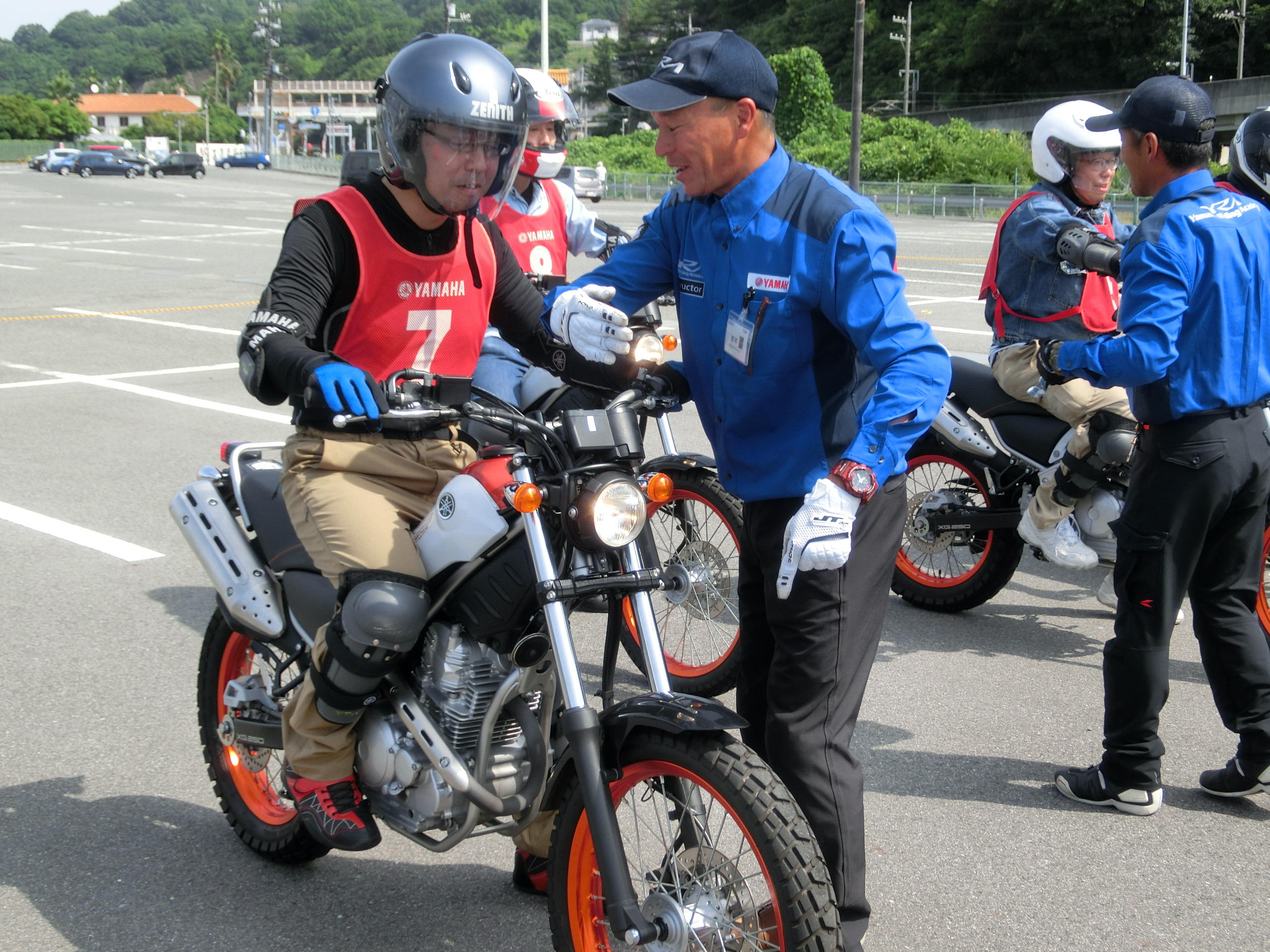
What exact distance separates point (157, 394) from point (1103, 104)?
51.5 meters

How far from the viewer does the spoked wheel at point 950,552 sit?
5.91 m

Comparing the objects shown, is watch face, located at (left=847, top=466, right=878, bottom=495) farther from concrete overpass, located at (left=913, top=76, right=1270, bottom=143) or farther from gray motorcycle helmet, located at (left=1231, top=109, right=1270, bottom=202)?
concrete overpass, located at (left=913, top=76, right=1270, bottom=143)

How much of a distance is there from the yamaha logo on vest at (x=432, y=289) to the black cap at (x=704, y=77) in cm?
67

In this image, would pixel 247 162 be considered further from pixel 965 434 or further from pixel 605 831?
pixel 605 831

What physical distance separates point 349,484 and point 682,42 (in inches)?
52.9

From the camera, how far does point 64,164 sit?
6900 centimetres

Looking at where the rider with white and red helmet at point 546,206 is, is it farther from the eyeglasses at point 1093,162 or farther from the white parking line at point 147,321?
the white parking line at point 147,321

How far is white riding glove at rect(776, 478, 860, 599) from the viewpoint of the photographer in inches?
111

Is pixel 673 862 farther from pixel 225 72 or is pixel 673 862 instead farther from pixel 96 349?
pixel 225 72

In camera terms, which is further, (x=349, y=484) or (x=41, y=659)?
(x=41, y=659)

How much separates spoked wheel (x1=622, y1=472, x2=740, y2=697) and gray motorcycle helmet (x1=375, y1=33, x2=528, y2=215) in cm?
202

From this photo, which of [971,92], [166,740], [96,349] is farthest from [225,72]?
[166,740]

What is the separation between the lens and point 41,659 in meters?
5.26

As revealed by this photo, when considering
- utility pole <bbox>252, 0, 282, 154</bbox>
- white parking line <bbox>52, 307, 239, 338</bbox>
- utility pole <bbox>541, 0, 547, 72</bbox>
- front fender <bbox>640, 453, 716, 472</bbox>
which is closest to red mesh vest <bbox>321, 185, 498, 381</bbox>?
front fender <bbox>640, 453, 716, 472</bbox>
